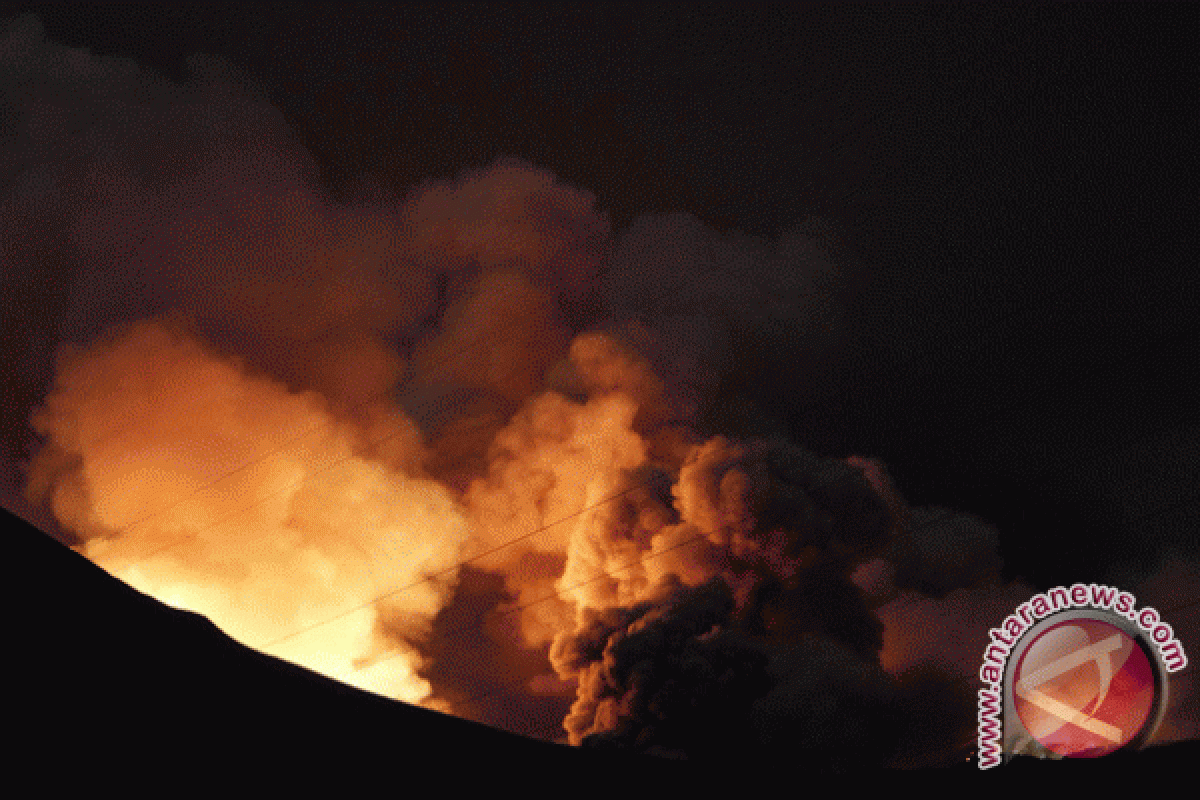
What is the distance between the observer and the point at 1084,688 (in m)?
18.4

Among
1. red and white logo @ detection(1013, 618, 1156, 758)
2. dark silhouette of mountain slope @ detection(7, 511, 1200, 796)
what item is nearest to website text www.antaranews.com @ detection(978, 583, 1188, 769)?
red and white logo @ detection(1013, 618, 1156, 758)

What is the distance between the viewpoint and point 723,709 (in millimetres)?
38188

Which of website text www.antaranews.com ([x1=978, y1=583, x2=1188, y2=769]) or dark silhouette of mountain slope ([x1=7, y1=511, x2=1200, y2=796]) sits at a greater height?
website text www.antaranews.com ([x1=978, y1=583, x2=1188, y2=769])

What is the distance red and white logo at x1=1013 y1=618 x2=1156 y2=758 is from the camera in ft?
59.8

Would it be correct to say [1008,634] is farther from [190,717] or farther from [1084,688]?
[190,717]

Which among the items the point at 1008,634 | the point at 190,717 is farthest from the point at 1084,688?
the point at 190,717

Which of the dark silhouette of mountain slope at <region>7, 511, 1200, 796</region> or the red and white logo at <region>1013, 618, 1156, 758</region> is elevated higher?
the red and white logo at <region>1013, 618, 1156, 758</region>

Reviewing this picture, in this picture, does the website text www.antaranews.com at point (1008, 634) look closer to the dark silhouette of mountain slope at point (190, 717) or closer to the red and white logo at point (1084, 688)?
the red and white logo at point (1084, 688)

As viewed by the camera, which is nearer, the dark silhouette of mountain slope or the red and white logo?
the dark silhouette of mountain slope

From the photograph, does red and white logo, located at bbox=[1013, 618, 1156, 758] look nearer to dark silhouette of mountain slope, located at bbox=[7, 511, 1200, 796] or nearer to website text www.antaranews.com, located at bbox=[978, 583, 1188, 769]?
website text www.antaranews.com, located at bbox=[978, 583, 1188, 769]

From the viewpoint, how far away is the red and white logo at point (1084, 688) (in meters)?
18.2

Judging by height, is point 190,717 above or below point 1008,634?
below

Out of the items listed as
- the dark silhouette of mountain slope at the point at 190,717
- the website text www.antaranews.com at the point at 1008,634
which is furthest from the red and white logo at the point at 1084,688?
the dark silhouette of mountain slope at the point at 190,717

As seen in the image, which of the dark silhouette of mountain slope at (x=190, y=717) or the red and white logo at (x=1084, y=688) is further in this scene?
the red and white logo at (x=1084, y=688)
